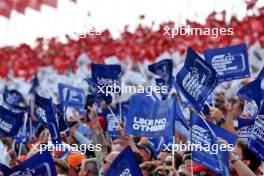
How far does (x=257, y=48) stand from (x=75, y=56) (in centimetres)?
1410

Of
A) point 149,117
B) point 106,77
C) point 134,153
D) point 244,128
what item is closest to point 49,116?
point 106,77

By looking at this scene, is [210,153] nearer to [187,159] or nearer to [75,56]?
[187,159]

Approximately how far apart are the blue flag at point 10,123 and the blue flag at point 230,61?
2.61 m

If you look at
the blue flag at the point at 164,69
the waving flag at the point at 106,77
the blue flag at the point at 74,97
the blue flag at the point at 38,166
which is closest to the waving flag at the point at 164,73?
the blue flag at the point at 164,69

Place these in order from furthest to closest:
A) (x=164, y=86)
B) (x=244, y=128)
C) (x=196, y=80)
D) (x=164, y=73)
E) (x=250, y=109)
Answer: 1. (x=164, y=73)
2. (x=164, y=86)
3. (x=250, y=109)
4. (x=244, y=128)
5. (x=196, y=80)

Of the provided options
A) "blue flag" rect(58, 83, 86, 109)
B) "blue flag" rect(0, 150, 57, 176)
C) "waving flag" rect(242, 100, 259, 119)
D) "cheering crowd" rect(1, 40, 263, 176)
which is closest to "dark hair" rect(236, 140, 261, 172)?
"cheering crowd" rect(1, 40, 263, 176)

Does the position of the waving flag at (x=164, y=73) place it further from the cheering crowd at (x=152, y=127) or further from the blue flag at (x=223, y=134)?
the blue flag at (x=223, y=134)

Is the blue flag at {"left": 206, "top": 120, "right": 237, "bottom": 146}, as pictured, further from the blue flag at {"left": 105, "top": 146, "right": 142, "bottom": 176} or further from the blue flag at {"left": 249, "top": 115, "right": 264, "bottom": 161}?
the blue flag at {"left": 105, "top": 146, "right": 142, "bottom": 176}

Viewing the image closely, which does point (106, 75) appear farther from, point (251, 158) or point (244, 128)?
point (251, 158)

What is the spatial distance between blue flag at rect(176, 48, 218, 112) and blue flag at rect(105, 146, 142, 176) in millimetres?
1232

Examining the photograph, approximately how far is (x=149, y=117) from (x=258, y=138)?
1684mm

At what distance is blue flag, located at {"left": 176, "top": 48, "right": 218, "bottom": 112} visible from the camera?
8.43m

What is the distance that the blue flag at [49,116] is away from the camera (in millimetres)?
10625

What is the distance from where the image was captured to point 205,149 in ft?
25.7
